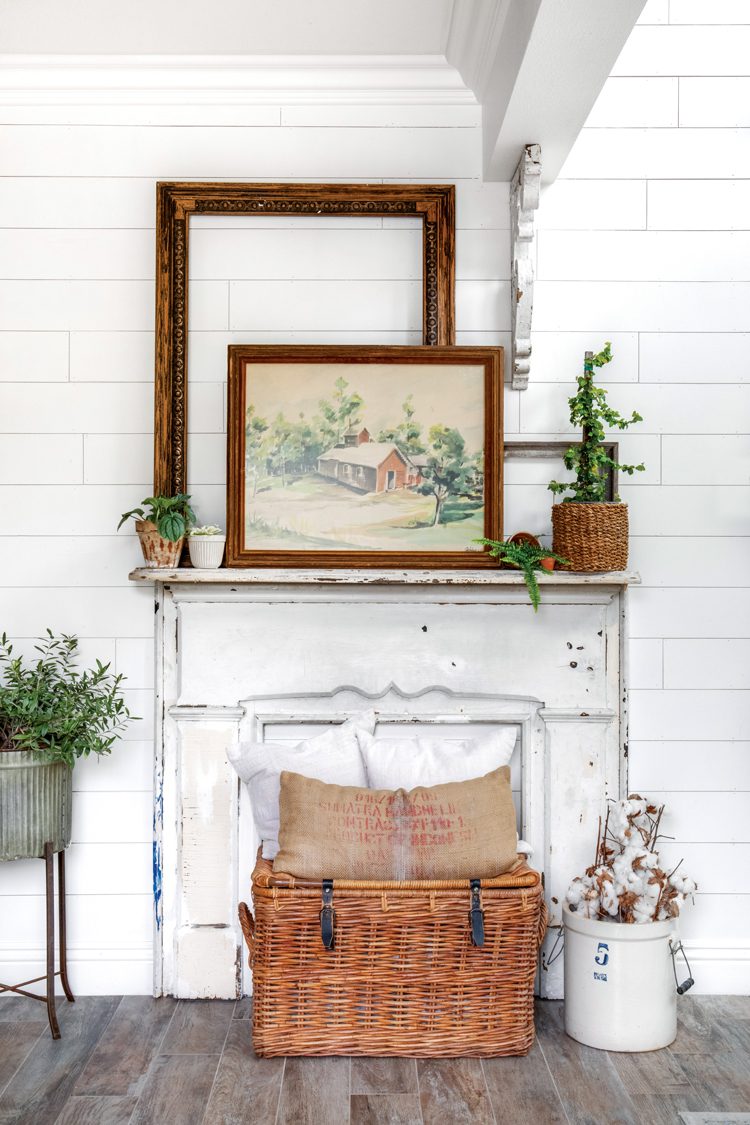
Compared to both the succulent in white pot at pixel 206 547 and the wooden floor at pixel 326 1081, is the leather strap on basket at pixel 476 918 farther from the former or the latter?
the succulent in white pot at pixel 206 547

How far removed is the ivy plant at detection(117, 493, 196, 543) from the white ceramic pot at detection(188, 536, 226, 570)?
0.05 metres

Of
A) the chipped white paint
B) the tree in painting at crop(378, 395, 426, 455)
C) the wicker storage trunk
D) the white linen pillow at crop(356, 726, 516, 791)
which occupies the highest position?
the tree in painting at crop(378, 395, 426, 455)

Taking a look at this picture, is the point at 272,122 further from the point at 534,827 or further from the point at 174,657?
the point at 534,827

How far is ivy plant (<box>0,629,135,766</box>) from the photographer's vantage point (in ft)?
8.11

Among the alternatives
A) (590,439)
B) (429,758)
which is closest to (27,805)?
(429,758)

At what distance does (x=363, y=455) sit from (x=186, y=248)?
2.50 ft

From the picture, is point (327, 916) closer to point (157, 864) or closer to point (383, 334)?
point (157, 864)

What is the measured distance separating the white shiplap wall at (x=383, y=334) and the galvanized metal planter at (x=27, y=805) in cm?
25

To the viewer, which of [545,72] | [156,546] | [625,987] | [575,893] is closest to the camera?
[545,72]

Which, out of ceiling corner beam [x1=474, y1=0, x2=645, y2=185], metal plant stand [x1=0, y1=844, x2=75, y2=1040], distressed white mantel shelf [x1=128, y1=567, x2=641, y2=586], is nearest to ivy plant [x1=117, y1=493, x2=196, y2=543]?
distressed white mantel shelf [x1=128, y1=567, x2=641, y2=586]

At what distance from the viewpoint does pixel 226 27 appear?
2.54 meters

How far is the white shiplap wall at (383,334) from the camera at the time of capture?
2.73m

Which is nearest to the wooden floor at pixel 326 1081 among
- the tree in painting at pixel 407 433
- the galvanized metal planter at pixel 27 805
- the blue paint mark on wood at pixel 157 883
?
the blue paint mark on wood at pixel 157 883

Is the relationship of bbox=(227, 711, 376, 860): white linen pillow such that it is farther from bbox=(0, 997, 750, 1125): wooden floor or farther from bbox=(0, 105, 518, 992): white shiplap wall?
bbox=(0, 997, 750, 1125): wooden floor
